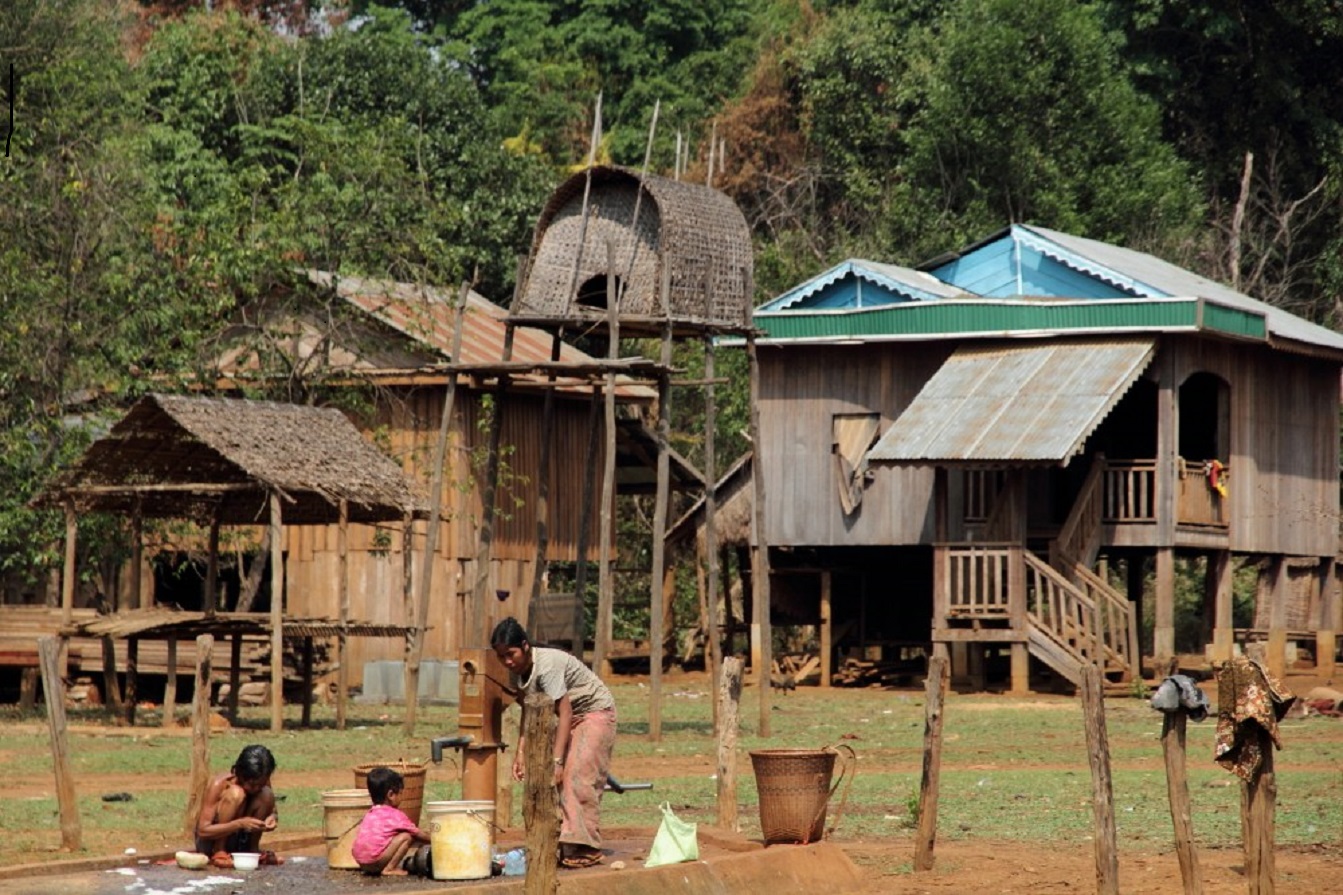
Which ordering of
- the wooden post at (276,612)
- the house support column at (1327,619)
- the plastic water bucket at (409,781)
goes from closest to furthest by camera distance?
the plastic water bucket at (409,781), the wooden post at (276,612), the house support column at (1327,619)

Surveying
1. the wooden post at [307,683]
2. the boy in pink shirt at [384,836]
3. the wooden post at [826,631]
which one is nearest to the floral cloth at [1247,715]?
the boy in pink shirt at [384,836]

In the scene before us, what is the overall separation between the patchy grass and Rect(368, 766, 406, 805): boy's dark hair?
8.83 feet

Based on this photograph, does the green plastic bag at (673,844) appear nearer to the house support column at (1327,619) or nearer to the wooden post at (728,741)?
the wooden post at (728,741)

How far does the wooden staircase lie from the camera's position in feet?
94.3

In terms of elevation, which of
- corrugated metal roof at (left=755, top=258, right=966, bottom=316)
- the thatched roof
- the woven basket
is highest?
corrugated metal roof at (left=755, top=258, right=966, bottom=316)

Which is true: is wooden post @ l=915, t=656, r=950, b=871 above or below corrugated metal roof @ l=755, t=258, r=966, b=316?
below

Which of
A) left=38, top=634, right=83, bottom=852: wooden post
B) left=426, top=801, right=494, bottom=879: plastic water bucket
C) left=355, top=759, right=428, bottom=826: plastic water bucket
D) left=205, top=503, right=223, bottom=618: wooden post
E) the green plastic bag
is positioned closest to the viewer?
left=426, top=801, right=494, bottom=879: plastic water bucket

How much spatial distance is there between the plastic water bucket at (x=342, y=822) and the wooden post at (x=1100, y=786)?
421cm

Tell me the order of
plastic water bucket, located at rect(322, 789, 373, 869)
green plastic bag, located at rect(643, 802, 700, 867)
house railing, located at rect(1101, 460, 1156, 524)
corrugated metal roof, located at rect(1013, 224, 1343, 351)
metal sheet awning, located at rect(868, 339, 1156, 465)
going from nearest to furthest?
green plastic bag, located at rect(643, 802, 700, 867) → plastic water bucket, located at rect(322, 789, 373, 869) → metal sheet awning, located at rect(868, 339, 1156, 465) → house railing, located at rect(1101, 460, 1156, 524) → corrugated metal roof, located at rect(1013, 224, 1343, 351)

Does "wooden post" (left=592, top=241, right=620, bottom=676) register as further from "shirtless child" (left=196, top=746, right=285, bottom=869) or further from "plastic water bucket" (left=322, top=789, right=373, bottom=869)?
"plastic water bucket" (left=322, top=789, right=373, bottom=869)

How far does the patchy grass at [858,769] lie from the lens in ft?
54.7

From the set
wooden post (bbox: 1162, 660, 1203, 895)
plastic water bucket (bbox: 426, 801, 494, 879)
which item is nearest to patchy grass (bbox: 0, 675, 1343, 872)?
wooden post (bbox: 1162, 660, 1203, 895)

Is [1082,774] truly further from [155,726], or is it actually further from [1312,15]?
[1312,15]

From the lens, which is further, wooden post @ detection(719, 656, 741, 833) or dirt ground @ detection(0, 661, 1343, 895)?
wooden post @ detection(719, 656, 741, 833)
